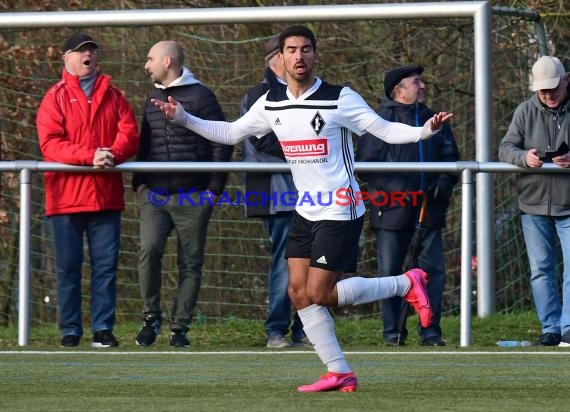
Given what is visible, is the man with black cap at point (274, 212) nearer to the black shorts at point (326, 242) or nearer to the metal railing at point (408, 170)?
the metal railing at point (408, 170)

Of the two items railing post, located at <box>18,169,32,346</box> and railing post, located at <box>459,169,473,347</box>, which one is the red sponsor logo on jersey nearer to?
railing post, located at <box>459,169,473,347</box>

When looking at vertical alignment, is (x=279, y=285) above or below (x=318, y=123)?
below

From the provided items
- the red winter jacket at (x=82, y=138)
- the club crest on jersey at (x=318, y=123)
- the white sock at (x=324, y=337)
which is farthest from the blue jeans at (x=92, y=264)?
the club crest on jersey at (x=318, y=123)

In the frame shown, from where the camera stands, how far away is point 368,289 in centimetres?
764

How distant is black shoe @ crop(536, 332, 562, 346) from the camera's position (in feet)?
32.6

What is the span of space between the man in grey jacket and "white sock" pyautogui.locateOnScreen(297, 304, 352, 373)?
2945 mm

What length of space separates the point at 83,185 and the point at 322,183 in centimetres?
316

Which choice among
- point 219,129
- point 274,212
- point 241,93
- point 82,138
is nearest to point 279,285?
point 274,212

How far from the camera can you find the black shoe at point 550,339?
995 centimetres

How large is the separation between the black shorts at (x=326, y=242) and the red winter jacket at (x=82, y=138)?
9.50 ft

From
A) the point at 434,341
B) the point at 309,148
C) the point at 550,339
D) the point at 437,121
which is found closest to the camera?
the point at 437,121

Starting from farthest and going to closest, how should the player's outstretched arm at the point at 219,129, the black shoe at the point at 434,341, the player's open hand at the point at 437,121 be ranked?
the black shoe at the point at 434,341 → the player's outstretched arm at the point at 219,129 → the player's open hand at the point at 437,121

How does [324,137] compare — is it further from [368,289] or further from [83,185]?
[83,185]

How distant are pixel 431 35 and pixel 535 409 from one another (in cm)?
678
